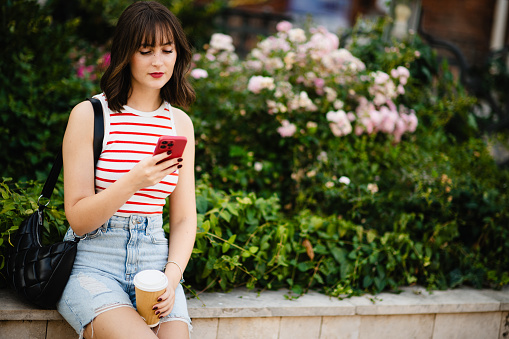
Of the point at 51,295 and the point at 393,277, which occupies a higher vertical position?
the point at 51,295

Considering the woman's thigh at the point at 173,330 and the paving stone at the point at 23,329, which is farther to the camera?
the paving stone at the point at 23,329

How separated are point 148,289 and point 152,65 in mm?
827

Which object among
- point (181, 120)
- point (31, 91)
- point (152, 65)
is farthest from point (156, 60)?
point (31, 91)

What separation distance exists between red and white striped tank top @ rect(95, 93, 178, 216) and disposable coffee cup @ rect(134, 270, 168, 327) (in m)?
0.29

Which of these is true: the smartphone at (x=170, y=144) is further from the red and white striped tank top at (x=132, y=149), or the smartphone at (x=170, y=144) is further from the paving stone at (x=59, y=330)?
the paving stone at (x=59, y=330)

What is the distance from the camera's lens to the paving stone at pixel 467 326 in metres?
2.63

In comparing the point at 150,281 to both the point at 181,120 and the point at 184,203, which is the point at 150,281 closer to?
the point at 184,203

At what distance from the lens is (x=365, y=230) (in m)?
2.93

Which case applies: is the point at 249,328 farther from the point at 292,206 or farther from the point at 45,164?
the point at 45,164

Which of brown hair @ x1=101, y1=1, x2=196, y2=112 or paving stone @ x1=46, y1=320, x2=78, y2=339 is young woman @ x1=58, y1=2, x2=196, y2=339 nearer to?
brown hair @ x1=101, y1=1, x2=196, y2=112

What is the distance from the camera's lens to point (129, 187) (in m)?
1.55

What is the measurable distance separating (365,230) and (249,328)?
1.07m

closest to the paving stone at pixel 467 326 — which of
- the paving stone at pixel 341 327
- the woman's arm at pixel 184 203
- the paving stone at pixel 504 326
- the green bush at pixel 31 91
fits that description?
the paving stone at pixel 504 326

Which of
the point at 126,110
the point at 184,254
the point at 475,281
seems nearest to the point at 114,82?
the point at 126,110
